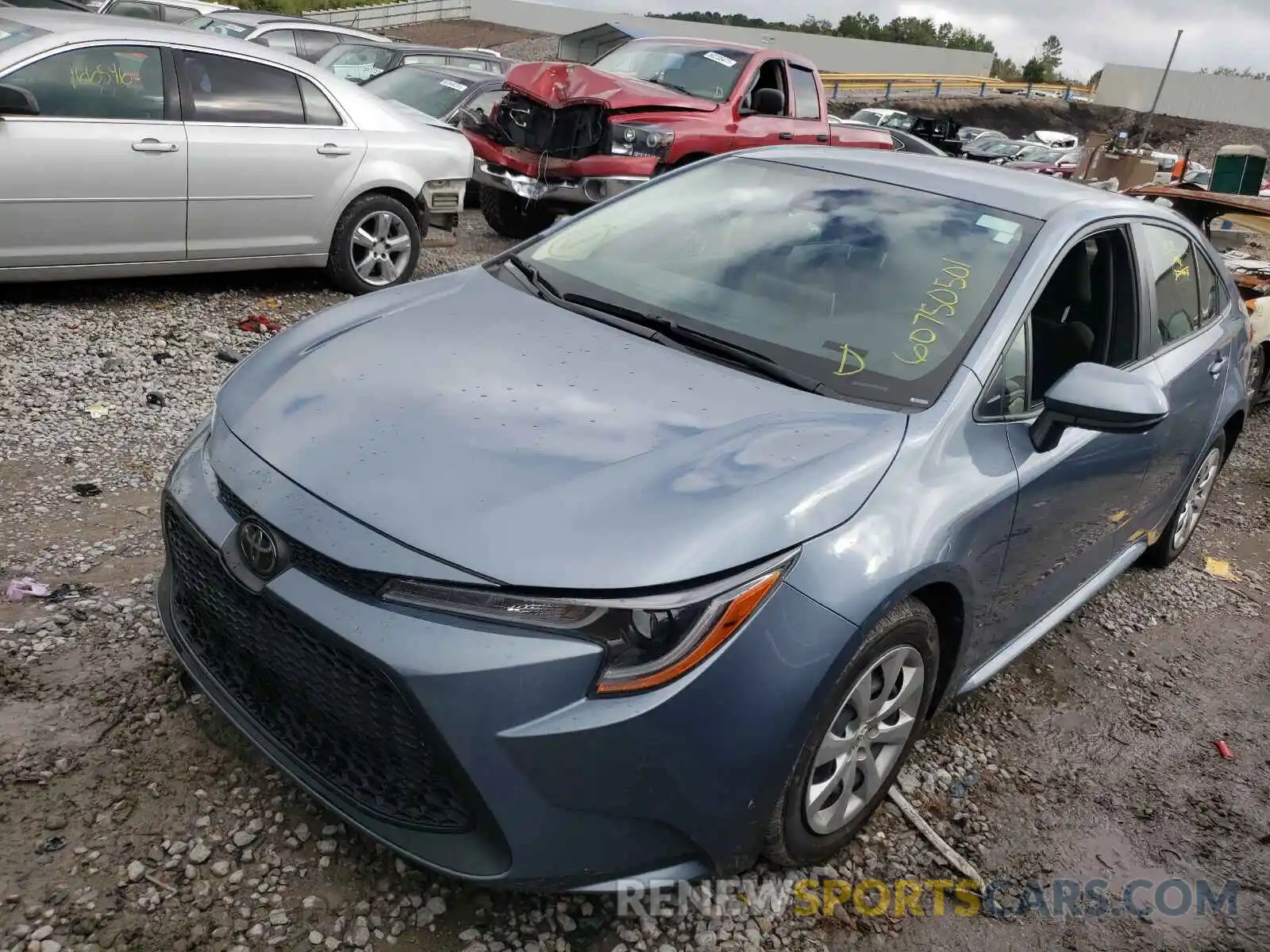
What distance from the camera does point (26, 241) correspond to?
5473 mm

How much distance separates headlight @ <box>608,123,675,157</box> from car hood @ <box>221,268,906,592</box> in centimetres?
605

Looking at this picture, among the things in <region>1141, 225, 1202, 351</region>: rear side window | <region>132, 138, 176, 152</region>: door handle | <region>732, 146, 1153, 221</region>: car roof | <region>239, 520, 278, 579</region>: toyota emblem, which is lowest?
<region>239, 520, 278, 579</region>: toyota emblem

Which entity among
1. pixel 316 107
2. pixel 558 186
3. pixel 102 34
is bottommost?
pixel 558 186

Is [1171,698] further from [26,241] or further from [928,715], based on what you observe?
[26,241]

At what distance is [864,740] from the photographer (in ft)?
8.23

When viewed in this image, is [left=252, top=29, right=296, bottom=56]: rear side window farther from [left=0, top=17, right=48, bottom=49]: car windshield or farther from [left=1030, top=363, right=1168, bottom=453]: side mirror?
[left=1030, top=363, right=1168, bottom=453]: side mirror

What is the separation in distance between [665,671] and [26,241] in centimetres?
508

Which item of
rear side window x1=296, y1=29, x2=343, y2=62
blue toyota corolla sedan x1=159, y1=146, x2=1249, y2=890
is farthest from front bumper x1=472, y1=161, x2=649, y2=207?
rear side window x1=296, y1=29, x2=343, y2=62

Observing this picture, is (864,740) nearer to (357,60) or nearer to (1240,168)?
(357,60)

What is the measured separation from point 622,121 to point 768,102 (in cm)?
192

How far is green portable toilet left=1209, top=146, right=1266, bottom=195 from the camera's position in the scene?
43.6 ft

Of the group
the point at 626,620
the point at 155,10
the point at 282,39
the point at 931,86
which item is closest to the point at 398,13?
the point at 931,86

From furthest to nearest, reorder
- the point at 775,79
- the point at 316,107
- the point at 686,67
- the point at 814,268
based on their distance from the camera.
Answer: the point at 775,79, the point at 686,67, the point at 316,107, the point at 814,268

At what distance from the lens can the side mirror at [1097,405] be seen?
2678mm
